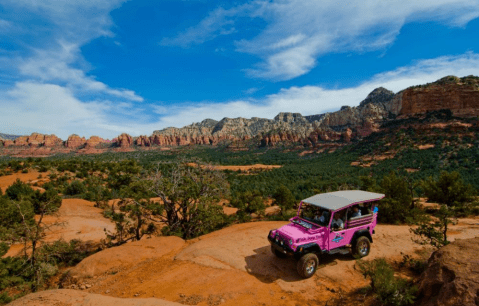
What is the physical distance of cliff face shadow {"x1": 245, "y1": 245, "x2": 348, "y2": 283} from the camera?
704 cm

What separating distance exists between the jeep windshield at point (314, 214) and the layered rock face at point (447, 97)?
3371 inches

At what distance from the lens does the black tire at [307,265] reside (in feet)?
21.8

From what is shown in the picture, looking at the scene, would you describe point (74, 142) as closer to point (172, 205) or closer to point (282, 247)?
point (172, 205)

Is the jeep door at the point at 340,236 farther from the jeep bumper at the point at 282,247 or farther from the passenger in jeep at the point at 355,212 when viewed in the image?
the jeep bumper at the point at 282,247

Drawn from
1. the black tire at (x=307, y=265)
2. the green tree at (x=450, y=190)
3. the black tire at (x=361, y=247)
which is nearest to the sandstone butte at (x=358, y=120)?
the green tree at (x=450, y=190)

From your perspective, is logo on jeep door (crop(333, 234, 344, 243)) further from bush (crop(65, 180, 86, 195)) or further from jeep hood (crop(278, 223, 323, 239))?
bush (crop(65, 180, 86, 195))

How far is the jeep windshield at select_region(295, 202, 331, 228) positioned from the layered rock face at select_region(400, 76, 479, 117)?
8563 centimetres

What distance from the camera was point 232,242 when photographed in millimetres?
9922

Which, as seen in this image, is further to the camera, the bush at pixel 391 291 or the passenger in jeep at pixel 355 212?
the passenger in jeep at pixel 355 212

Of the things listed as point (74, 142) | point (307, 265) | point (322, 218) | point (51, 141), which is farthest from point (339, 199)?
point (51, 141)

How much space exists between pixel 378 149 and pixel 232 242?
74.4 metres

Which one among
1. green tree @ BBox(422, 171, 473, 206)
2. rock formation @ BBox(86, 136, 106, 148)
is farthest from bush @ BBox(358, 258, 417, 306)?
rock formation @ BBox(86, 136, 106, 148)

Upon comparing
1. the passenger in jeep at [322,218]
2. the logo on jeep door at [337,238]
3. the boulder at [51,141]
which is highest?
the boulder at [51,141]

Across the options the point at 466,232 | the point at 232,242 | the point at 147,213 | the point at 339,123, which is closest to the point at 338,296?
the point at 232,242
